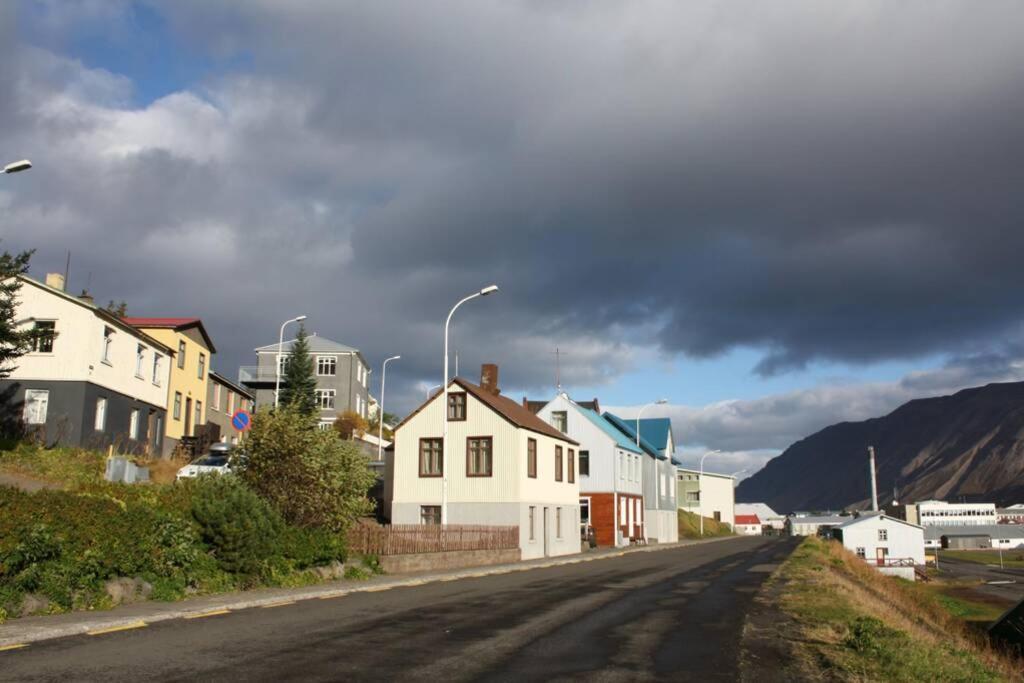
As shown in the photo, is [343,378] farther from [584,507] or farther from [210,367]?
[584,507]

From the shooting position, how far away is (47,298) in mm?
38688

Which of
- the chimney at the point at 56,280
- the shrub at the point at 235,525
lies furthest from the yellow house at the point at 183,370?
the shrub at the point at 235,525

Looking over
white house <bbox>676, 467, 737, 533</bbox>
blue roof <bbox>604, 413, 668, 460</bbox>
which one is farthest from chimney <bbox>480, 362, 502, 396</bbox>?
white house <bbox>676, 467, 737, 533</bbox>

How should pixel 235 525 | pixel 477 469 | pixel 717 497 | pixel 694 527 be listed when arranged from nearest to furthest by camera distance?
pixel 235 525
pixel 477 469
pixel 694 527
pixel 717 497

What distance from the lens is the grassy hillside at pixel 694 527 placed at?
309 ft

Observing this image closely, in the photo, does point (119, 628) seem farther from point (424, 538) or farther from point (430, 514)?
point (430, 514)

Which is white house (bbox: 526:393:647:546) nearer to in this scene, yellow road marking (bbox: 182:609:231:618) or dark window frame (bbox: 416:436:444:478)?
dark window frame (bbox: 416:436:444:478)

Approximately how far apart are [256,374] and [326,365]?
702 cm

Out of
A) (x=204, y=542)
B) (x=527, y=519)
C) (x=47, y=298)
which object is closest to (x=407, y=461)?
(x=527, y=519)

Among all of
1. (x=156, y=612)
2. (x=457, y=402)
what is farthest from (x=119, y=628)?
(x=457, y=402)

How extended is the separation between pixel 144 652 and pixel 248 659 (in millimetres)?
1521

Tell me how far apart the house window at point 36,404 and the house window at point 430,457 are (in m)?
17.0

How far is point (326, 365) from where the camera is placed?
79.7 meters

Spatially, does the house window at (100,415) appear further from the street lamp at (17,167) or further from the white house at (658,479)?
the white house at (658,479)
